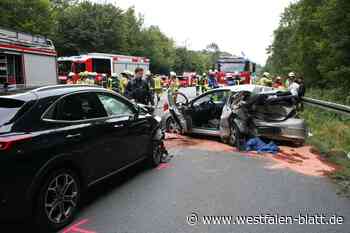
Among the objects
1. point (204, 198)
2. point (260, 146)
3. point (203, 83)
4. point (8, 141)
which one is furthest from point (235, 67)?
point (8, 141)

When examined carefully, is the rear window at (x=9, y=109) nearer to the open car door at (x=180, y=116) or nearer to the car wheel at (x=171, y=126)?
the open car door at (x=180, y=116)

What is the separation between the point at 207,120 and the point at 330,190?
173 inches

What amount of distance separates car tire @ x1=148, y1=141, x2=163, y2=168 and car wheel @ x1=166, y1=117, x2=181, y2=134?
2937 mm

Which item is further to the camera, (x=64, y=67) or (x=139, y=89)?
(x=64, y=67)

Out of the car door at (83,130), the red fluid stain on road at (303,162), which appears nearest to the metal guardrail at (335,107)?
the red fluid stain on road at (303,162)

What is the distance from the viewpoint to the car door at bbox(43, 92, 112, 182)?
12.7 ft

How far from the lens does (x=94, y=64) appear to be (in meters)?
25.6

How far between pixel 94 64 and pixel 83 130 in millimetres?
22332

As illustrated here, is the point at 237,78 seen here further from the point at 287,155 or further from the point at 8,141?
the point at 8,141

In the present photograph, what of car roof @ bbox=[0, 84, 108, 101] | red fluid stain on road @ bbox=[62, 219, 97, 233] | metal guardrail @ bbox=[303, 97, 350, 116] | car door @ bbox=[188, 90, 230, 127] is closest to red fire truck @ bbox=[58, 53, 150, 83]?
car door @ bbox=[188, 90, 230, 127]

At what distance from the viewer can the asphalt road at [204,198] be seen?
3885 mm

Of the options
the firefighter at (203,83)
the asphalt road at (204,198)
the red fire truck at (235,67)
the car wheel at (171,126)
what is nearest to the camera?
the asphalt road at (204,198)

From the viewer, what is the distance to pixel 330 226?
3.91 meters

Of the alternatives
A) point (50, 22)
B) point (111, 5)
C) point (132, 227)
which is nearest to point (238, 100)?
point (132, 227)
